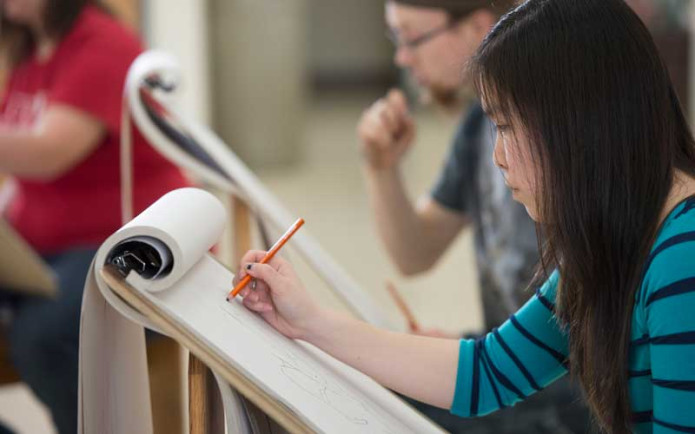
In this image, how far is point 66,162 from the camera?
1.81 meters

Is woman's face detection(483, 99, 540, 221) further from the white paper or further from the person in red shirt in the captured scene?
the person in red shirt

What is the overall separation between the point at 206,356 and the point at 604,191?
1.20 feet

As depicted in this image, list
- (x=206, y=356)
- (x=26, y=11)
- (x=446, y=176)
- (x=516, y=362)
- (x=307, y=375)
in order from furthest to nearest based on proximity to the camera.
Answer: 1. (x=26, y=11)
2. (x=446, y=176)
3. (x=516, y=362)
4. (x=307, y=375)
5. (x=206, y=356)

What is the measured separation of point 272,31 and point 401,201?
3885mm

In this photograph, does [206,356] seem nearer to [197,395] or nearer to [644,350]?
[197,395]

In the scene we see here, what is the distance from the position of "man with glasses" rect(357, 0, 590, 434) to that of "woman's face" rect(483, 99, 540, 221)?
64cm

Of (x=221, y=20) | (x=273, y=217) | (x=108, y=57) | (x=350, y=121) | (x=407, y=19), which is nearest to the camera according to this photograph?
(x=273, y=217)

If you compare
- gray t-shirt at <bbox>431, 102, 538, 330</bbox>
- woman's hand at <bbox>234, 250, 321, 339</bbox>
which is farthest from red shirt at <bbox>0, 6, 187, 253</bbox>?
woman's hand at <bbox>234, 250, 321, 339</bbox>

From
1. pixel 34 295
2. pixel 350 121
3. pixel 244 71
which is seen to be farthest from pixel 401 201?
pixel 350 121

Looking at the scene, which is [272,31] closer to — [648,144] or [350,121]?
[350,121]

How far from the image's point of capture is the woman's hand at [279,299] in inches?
35.9

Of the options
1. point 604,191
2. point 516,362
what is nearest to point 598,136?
point 604,191

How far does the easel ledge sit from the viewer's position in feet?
2.43

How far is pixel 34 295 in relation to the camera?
5.40 feet
